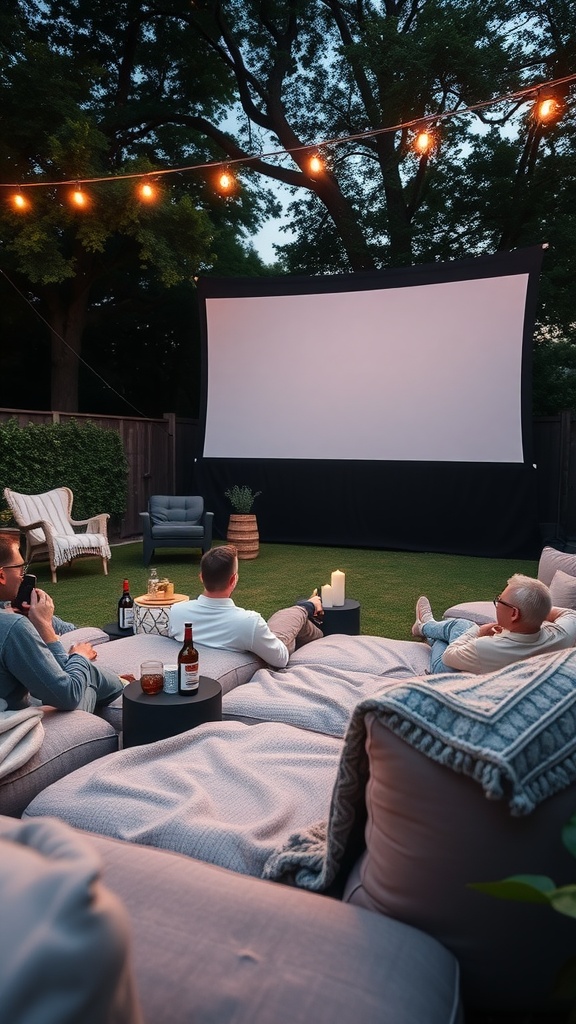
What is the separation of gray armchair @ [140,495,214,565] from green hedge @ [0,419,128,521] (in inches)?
34.7

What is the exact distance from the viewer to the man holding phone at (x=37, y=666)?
180 cm

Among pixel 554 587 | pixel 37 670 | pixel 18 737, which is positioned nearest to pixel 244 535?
pixel 554 587

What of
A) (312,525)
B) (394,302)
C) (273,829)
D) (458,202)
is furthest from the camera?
(458,202)

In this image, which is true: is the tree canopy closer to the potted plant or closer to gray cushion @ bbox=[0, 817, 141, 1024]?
the potted plant

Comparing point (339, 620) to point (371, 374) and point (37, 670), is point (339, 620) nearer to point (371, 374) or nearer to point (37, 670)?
point (37, 670)

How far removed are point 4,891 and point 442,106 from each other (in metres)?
13.8

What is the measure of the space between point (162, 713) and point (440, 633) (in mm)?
1481

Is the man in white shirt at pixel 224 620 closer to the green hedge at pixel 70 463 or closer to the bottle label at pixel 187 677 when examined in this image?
the bottle label at pixel 187 677

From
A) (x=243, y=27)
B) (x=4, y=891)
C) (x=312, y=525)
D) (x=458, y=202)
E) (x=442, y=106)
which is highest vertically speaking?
(x=243, y=27)

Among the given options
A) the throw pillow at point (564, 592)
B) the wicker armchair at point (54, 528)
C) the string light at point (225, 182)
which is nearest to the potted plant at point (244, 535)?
the wicker armchair at point (54, 528)

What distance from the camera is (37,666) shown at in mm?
1844

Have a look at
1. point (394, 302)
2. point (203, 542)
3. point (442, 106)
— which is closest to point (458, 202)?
point (442, 106)

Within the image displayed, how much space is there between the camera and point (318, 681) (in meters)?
2.37

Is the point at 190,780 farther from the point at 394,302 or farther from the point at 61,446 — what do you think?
the point at 394,302
